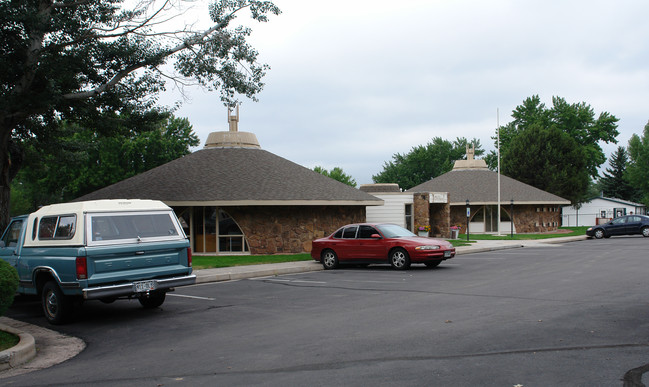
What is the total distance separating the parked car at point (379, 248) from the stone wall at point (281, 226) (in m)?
6.13

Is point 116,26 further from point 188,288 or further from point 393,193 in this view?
point 393,193

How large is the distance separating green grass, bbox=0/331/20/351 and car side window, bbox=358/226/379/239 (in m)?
13.0

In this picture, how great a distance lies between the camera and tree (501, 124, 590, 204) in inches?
2448

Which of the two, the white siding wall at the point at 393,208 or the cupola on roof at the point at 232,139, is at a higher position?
the cupola on roof at the point at 232,139

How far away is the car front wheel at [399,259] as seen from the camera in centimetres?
1930

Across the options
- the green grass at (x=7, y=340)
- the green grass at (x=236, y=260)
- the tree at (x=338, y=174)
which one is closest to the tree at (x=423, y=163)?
the tree at (x=338, y=174)

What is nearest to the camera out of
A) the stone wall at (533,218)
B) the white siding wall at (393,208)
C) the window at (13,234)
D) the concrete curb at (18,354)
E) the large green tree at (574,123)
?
the concrete curb at (18,354)

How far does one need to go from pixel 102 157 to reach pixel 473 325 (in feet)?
191

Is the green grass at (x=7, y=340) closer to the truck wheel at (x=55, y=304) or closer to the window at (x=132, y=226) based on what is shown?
the truck wheel at (x=55, y=304)

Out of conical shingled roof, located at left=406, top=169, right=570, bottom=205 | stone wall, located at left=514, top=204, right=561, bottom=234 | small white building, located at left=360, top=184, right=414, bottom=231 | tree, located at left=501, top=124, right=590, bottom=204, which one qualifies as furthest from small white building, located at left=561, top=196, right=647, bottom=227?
small white building, located at left=360, top=184, right=414, bottom=231

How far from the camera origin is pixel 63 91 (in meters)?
20.3

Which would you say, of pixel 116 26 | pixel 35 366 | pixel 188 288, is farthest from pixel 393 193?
pixel 35 366

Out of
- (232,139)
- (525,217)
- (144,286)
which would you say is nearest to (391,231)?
(144,286)

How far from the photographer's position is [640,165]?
8844cm
